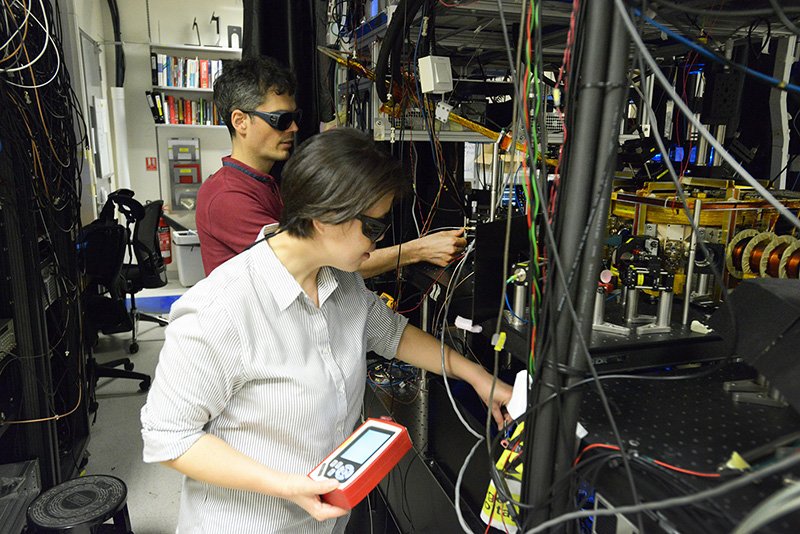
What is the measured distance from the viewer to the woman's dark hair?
3.29ft

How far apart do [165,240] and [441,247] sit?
4.71m

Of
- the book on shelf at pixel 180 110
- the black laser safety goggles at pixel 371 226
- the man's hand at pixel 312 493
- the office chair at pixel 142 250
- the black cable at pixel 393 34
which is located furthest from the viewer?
the book on shelf at pixel 180 110

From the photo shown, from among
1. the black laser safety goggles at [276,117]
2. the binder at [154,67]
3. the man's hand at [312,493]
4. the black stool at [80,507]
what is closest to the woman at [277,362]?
the man's hand at [312,493]

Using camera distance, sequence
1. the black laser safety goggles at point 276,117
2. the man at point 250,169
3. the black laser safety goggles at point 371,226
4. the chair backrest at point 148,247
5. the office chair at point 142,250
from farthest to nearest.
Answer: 1. the chair backrest at point 148,247
2. the office chair at point 142,250
3. the black laser safety goggles at point 276,117
4. the man at point 250,169
5. the black laser safety goggles at point 371,226

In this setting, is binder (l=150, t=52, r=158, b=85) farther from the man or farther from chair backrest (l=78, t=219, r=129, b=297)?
the man

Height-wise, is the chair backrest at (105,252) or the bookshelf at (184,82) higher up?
the bookshelf at (184,82)

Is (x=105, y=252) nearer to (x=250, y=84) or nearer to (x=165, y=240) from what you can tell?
(x=250, y=84)

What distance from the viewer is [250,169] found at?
1796mm

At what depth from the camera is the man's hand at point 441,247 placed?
1.53 m

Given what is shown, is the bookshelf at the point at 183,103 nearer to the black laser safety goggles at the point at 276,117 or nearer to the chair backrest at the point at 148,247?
the chair backrest at the point at 148,247

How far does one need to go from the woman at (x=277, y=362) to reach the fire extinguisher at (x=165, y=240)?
15.7 feet

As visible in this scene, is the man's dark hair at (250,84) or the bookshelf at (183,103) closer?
the man's dark hair at (250,84)

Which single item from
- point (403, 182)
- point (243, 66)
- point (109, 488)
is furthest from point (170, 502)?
point (403, 182)

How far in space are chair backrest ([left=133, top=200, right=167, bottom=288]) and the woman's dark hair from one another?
3.09 metres
